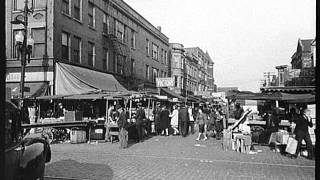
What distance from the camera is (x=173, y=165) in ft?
31.3

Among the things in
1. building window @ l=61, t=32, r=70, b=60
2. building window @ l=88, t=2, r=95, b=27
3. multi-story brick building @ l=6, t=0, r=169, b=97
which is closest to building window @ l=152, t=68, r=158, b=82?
multi-story brick building @ l=6, t=0, r=169, b=97

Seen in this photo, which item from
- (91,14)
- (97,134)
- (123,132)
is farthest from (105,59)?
(123,132)

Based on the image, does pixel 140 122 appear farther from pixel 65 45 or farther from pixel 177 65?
pixel 177 65

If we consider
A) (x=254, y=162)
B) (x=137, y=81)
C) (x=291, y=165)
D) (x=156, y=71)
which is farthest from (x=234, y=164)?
(x=156, y=71)

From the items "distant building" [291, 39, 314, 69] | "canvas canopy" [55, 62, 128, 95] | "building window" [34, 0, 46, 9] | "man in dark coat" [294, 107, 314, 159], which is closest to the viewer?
"man in dark coat" [294, 107, 314, 159]

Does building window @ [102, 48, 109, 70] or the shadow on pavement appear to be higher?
building window @ [102, 48, 109, 70]

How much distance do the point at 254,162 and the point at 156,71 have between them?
34077 millimetres

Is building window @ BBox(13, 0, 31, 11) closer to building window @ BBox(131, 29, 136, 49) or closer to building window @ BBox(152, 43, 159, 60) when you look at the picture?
building window @ BBox(131, 29, 136, 49)

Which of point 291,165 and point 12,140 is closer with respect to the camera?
point 12,140

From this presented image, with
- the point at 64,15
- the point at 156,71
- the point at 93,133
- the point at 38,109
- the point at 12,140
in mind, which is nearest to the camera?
the point at 12,140

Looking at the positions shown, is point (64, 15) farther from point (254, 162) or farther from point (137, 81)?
point (254, 162)

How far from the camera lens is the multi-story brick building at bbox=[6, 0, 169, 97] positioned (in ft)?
69.1

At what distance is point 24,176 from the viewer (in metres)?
5.21

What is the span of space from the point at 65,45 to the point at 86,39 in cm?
282
